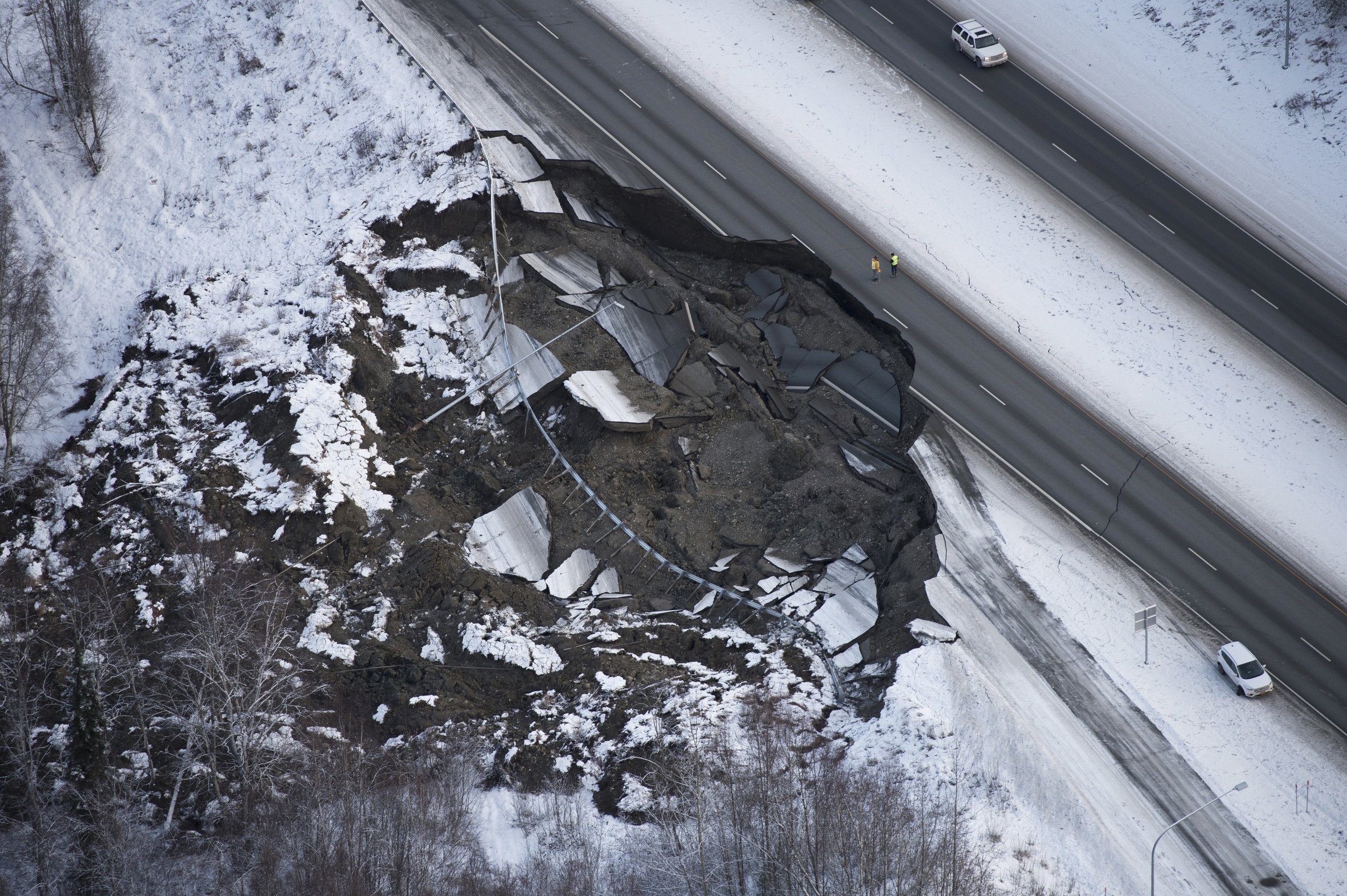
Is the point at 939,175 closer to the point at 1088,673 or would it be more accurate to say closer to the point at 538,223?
the point at 538,223

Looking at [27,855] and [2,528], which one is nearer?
[27,855]

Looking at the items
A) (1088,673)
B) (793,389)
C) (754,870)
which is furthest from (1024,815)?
(793,389)

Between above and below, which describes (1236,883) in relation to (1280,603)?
below

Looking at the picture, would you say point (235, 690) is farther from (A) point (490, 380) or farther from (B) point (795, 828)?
(A) point (490, 380)

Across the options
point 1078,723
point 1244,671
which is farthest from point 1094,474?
Result: point 1078,723

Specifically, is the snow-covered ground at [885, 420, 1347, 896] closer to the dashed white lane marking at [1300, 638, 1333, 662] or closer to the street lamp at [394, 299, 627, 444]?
the dashed white lane marking at [1300, 638, 1333, 662]

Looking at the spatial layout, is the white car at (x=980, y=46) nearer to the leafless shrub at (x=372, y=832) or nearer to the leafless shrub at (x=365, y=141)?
the leafless shrub at (x=365, y=141)
